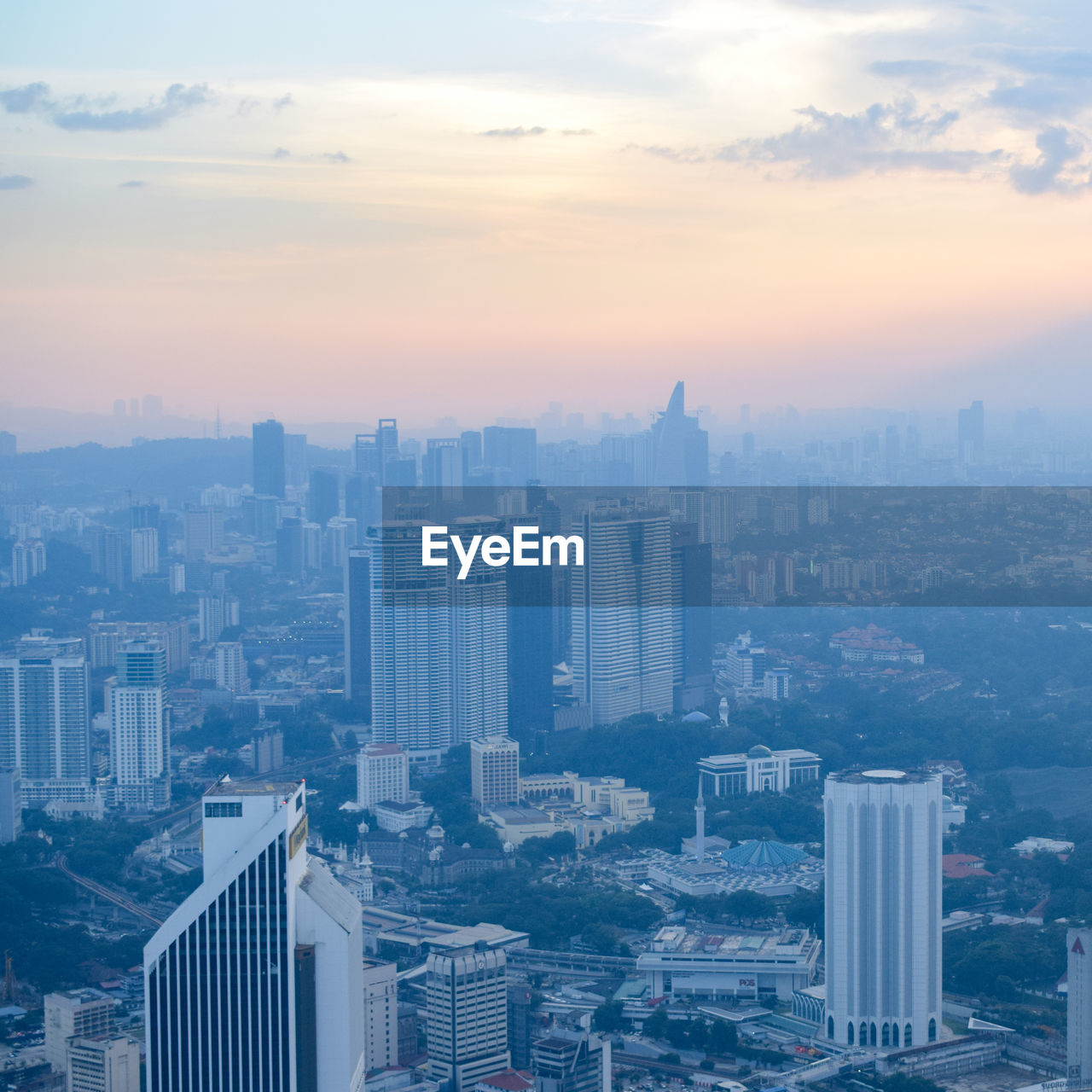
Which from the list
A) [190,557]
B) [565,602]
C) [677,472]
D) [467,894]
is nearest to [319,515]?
[190,557]

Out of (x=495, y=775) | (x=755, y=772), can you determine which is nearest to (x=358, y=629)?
(x=495, y=775)

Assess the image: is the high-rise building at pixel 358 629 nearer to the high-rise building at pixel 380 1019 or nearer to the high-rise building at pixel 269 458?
the high-rise building at pixel 269 458

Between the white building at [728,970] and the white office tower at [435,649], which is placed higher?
the white office tower at [435,649]

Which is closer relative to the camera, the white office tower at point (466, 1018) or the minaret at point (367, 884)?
the white office tower at point (466, 1018)

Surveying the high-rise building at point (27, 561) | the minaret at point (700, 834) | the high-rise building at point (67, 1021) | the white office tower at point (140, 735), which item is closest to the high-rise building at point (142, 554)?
the high-rise building at point (27, 561)

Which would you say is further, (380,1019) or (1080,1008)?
(380,1019)

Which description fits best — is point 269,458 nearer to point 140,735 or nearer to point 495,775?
point 140,735

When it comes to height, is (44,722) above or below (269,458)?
below
